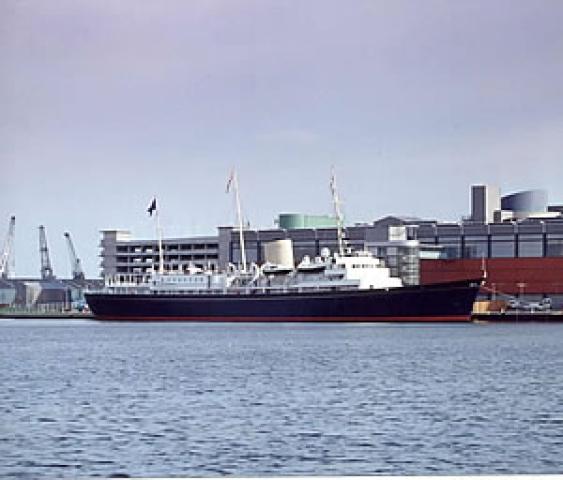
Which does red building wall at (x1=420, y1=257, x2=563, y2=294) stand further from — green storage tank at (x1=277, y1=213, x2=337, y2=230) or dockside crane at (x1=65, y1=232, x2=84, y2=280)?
dockside crane at (x1=65, y1=232, x2=84, y2=280)

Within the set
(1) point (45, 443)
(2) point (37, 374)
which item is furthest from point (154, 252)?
(1) point (45, 443)

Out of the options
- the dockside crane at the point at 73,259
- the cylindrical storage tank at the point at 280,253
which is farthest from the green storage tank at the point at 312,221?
the dockside crane at the point at 73,259

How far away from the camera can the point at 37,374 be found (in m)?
13.2

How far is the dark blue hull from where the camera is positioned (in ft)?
101

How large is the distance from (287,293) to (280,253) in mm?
1124

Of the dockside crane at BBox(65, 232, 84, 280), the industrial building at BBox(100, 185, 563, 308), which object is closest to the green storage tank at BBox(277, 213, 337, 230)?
the industrial building at BBox(100, 185, 563, 308)

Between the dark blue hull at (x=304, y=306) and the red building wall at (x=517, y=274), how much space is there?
598 mm

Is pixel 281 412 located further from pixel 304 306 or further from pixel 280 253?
pixel 280 253

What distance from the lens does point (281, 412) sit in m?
9.31

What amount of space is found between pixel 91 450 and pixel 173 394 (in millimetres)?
3583

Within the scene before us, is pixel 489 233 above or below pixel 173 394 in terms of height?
above

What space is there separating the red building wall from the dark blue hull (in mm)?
598

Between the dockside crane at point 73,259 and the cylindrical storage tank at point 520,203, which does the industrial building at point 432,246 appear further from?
the dockside crane at point 73,259

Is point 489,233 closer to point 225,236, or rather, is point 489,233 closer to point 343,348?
point 225,236
